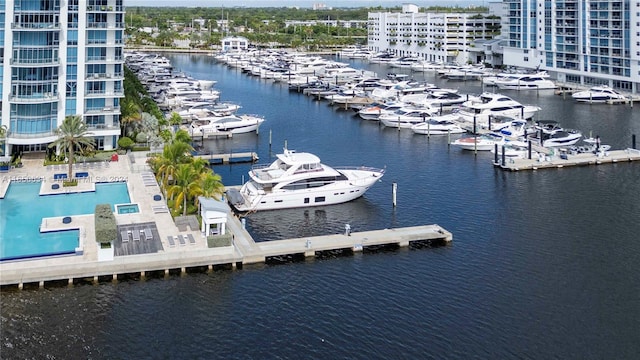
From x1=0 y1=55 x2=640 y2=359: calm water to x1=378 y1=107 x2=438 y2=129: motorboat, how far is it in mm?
31303

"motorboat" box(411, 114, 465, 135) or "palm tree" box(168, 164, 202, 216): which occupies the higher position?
"motorboat" box(411, 114, 465, 135)

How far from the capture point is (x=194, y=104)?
101688 mm

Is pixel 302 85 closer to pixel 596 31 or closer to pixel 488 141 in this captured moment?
pixel 596 31

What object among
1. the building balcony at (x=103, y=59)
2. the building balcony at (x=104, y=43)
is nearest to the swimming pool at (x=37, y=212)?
the building balcony at (x=103, y=59)

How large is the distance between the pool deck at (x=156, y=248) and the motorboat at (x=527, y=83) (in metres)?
90.6

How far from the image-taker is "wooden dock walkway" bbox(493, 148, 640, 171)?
229 feet

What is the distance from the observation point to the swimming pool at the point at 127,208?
50.1 meters

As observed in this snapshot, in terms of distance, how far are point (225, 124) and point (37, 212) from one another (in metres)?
39.5

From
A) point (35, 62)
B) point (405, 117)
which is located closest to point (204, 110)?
point (405, 117)

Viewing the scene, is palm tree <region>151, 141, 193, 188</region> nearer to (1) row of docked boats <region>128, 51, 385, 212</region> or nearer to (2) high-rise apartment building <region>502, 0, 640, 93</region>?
(1) row of docked boats <region>128, 51, 385, 212</region>

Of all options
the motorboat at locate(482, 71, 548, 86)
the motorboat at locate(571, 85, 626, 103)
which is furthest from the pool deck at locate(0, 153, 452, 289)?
the motorboat at locate(482, 71, 548, 86)

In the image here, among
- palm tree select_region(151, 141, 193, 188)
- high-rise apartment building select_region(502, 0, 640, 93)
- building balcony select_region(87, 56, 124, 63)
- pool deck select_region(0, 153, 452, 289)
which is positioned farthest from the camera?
high-rise apartment building select_region(502, 0, 640, 93)

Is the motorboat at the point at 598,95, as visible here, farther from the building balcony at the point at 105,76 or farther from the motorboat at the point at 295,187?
the building balcony at the point at 105,76

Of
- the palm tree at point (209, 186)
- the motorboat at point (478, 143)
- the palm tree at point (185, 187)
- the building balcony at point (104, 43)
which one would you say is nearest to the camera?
the palm tree at point (209, 186)
